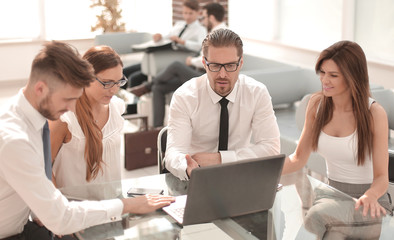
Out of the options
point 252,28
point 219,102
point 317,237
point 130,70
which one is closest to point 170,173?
point 219,102

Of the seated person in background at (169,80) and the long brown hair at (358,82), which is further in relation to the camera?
the seated person in background at (169,80)

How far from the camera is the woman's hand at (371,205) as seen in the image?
249cm

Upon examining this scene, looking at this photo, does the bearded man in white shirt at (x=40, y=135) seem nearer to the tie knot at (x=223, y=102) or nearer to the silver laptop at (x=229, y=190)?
the silver laptop at (x=229, y=190)

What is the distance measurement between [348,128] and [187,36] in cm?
456

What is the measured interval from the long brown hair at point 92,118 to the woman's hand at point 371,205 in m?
1.28

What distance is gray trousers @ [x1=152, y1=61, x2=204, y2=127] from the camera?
6.31 metres

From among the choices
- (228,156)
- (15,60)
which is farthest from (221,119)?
(15,60)

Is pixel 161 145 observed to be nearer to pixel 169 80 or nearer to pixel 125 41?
pixel 169 80

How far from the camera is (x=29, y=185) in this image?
190cm

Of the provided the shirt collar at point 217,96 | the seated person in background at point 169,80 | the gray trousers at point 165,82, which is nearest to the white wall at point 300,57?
the seated person in background at point 169,80

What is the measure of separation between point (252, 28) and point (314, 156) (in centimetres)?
388

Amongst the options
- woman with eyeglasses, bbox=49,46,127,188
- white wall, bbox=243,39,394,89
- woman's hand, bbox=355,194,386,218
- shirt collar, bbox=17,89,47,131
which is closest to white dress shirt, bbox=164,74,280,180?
woman with eyeglasses, bbox=49,46,127,188

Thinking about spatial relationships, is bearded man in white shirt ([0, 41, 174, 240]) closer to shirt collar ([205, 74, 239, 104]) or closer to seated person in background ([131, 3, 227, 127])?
shirt collar ([205, 74, 239, 104])

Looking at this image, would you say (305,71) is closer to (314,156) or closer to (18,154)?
(314,156)
